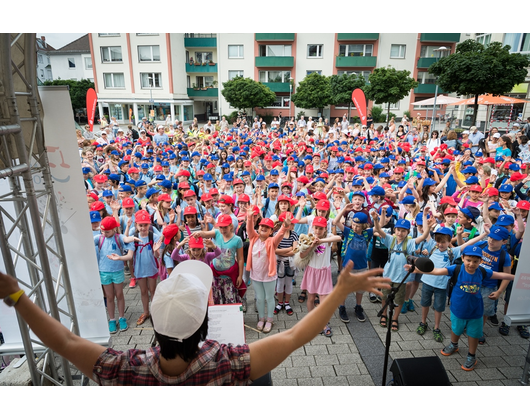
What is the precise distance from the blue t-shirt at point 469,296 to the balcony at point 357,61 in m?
37.6

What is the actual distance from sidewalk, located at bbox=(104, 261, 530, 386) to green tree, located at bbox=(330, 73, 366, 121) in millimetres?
28815

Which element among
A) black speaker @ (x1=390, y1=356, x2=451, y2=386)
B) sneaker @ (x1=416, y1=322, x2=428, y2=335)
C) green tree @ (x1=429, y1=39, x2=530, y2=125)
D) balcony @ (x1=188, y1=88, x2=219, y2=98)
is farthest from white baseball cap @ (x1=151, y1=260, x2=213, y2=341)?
balcony @ (x1=188, y1=88, x2=219, y2=98)

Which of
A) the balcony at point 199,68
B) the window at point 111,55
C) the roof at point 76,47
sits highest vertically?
the roof at point 76,47

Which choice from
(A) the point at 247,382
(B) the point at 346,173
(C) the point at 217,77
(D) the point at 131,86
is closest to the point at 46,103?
(A) the point at 247,382

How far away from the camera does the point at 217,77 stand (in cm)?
4053

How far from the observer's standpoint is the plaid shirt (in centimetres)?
168

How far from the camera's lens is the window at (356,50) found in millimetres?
37500

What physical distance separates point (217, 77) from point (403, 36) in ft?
71.2

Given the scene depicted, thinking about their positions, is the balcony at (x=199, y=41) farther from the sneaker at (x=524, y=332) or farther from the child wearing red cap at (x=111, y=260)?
the sneaker at (x=524, y=332)

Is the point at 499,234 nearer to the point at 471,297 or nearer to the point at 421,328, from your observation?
the point at 471,297

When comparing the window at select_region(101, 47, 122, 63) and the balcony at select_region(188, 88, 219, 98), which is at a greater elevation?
the window at select_region(101, 47, 122, 63)

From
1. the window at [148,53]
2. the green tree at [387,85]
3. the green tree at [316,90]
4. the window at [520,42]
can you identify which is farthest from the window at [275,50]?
the window at [520,42]

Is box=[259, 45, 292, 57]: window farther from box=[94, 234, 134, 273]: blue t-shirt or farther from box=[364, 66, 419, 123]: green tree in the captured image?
box=[94, 234, 134, 273]: blue t-shirt

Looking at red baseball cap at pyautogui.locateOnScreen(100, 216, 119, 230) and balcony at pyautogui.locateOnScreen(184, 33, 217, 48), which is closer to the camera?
red baseball cap at pyautogui.locateOnScreen(100, 216, 119, 230)
